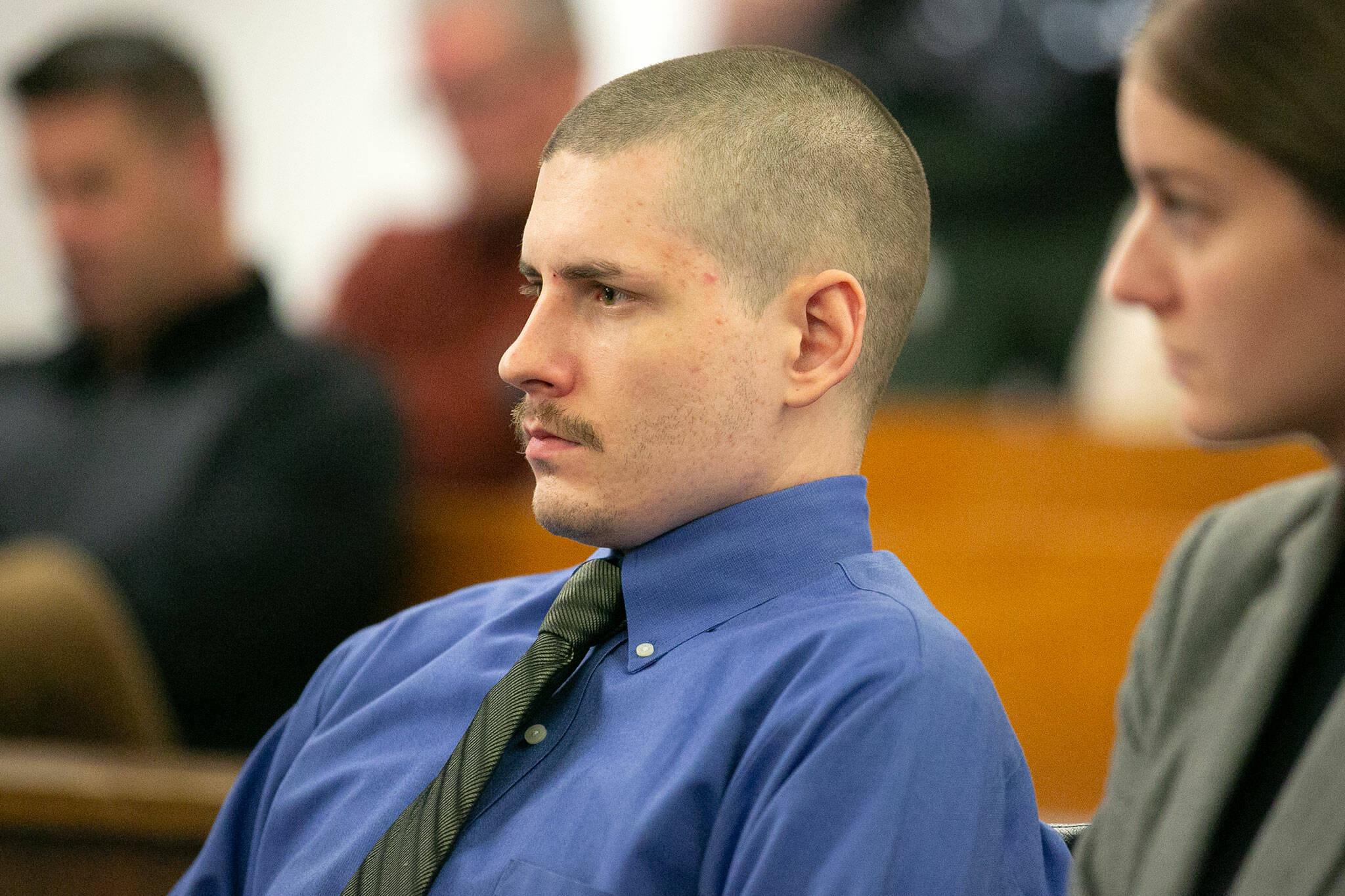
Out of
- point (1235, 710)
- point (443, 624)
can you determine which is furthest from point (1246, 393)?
point (443, 624)

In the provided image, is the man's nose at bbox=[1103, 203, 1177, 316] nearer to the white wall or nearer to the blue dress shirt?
the blue dress shirt

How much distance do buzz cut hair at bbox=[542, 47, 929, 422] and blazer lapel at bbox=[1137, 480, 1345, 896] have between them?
31 cm

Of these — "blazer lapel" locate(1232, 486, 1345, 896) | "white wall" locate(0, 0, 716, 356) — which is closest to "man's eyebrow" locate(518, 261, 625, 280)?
"blazer lapel" locate(1232, 486, 1345, 896)

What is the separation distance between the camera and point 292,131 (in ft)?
14.8

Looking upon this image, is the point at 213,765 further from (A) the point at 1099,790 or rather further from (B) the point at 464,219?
(B) the point at 464,219

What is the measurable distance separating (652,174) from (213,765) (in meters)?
0.97

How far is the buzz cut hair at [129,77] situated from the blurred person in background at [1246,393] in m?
1.90

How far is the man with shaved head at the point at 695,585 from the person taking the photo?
821mm

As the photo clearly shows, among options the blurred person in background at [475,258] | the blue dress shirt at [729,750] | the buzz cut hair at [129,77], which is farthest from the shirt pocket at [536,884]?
the buzz cut hair at [129,77]

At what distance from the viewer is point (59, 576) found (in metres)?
1.71

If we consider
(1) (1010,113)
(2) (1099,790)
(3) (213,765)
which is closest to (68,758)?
(3) (213,765)

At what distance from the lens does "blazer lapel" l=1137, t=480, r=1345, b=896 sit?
29.2 inches

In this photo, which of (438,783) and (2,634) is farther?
(2,634)

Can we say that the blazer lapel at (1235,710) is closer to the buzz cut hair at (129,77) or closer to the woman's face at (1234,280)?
the woman's face at (1234,280)
